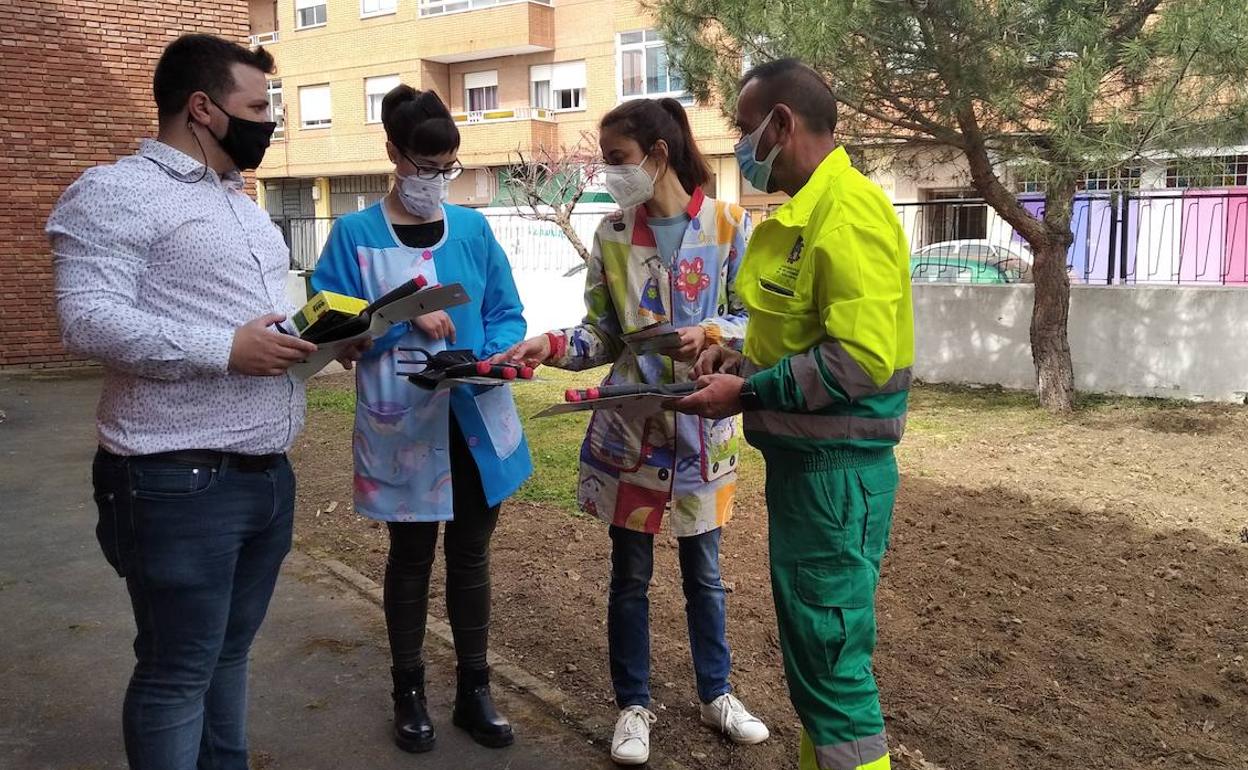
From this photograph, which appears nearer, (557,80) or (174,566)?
(174,566)

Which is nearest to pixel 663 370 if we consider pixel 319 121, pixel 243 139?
pixel 243 139

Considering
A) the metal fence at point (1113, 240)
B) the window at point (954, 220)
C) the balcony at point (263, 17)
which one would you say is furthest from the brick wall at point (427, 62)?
the metal fence at point (1113, 240)

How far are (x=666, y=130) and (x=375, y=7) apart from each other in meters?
31.5

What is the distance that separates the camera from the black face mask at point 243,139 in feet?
8.09

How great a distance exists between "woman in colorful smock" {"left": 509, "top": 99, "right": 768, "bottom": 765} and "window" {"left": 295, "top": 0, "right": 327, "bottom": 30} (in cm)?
3303

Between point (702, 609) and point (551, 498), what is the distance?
10.9ft

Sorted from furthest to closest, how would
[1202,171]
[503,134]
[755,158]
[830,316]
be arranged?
[503,134] < [1202,171] < [755,158] < [830,316]

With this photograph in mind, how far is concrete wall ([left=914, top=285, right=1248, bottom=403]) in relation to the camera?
9164 millimetres

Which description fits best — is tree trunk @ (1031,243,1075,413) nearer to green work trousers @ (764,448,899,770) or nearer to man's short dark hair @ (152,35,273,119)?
green work trousers @ (764,448,899,770)

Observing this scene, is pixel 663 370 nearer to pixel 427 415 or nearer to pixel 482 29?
pixel 427 415

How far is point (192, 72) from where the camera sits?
2420 millimetres

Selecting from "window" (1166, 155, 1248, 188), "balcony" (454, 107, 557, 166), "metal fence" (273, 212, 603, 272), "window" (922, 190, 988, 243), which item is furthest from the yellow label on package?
"balcony" (454, 107, 557, 166)

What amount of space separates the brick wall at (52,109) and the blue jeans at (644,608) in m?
11.6

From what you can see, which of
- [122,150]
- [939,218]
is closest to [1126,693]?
[939,218]
